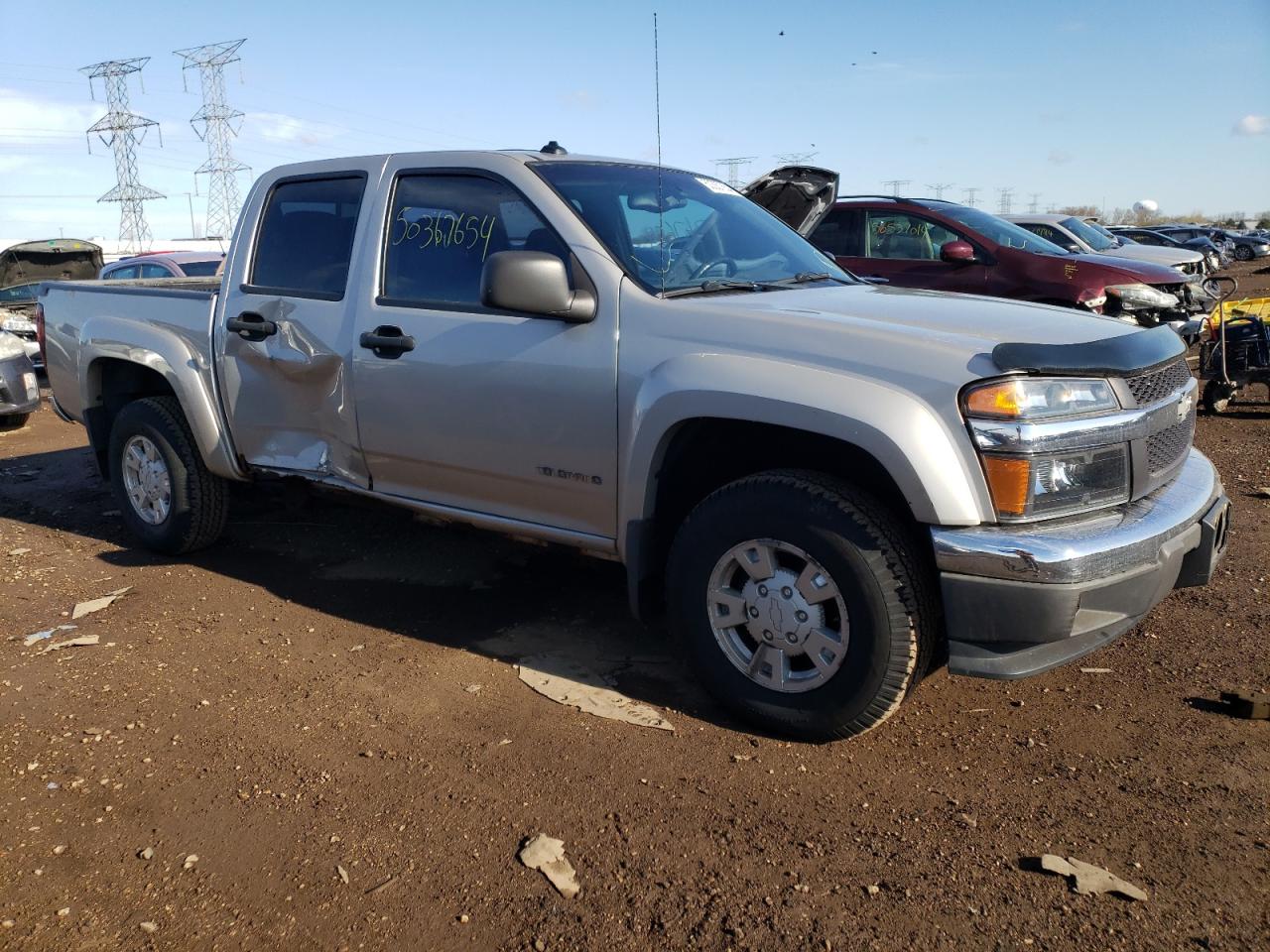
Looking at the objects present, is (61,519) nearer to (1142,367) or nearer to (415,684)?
(415,684)

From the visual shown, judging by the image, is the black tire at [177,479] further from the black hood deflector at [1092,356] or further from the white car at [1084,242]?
the white car at [1084,242]

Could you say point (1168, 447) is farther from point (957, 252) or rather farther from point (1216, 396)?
point (1216, 396)

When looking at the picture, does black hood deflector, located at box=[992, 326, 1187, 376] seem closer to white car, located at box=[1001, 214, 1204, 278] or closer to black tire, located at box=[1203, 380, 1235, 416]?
black tire, located at box=[1203, 380, 1235, 416]

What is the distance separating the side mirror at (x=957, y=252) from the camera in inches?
344

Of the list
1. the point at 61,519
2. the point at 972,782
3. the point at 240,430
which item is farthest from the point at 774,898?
the point at 61,519

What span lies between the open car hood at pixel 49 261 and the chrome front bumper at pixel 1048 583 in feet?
47.7

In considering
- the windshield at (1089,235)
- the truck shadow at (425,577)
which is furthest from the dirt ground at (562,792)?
the windshield at (1089,235)

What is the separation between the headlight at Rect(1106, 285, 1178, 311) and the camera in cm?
865

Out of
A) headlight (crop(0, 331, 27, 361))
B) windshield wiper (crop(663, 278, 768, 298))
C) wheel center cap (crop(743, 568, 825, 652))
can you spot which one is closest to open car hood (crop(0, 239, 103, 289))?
headlight (crop(0, 331, 27, 361))

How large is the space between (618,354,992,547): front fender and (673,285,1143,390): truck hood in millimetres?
68

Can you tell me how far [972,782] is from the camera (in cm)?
308

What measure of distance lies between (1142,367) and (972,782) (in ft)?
4.48

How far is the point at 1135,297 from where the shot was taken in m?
8.68

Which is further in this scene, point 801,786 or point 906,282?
point 906,282
